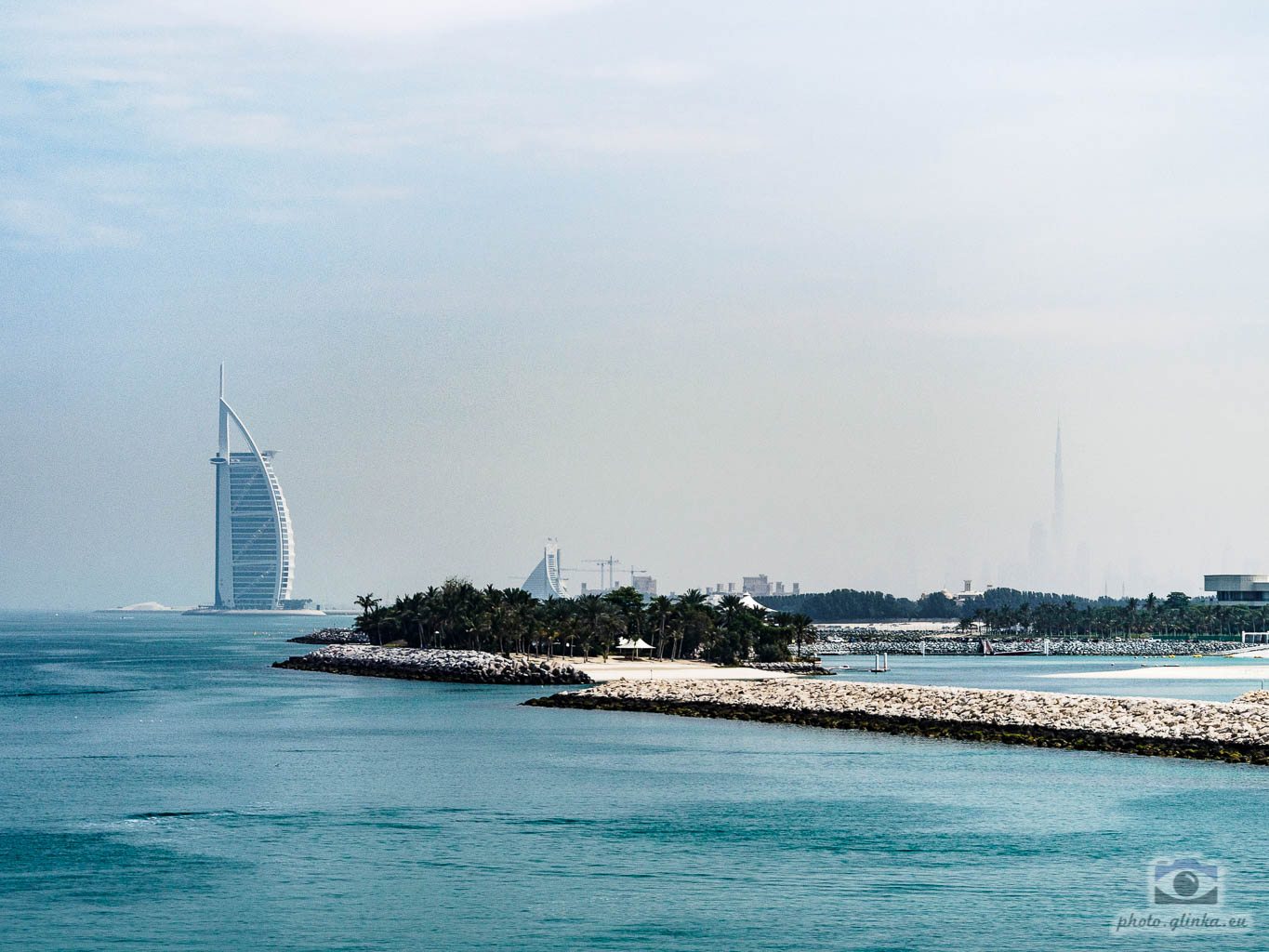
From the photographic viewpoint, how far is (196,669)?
12950cm

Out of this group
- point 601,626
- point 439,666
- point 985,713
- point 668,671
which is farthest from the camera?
point 601,626

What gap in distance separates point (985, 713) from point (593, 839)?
33.2 meters

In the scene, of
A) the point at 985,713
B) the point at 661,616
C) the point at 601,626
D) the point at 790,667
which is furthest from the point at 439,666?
the point at 985,713

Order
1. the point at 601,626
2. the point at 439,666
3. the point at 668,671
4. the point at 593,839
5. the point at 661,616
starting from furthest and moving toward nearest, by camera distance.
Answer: the point at 661,616 → the point at 601,626 → the point at 439,666 → the point at 668,671 → the point at 593,839

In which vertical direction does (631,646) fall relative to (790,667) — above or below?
above

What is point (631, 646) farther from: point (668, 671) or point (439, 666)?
point (439, 666)

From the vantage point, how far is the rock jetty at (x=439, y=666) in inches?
A: 4222

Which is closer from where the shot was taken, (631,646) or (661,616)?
(631,646)

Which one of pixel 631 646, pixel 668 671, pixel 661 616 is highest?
pixel 661 616

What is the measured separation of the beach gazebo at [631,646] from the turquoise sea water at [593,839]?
2306 inches

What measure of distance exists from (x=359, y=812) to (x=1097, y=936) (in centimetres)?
2144

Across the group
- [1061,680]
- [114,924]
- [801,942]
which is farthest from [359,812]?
[1061,680]

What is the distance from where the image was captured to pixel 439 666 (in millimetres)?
115312

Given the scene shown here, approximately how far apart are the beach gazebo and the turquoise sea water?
192 feet
